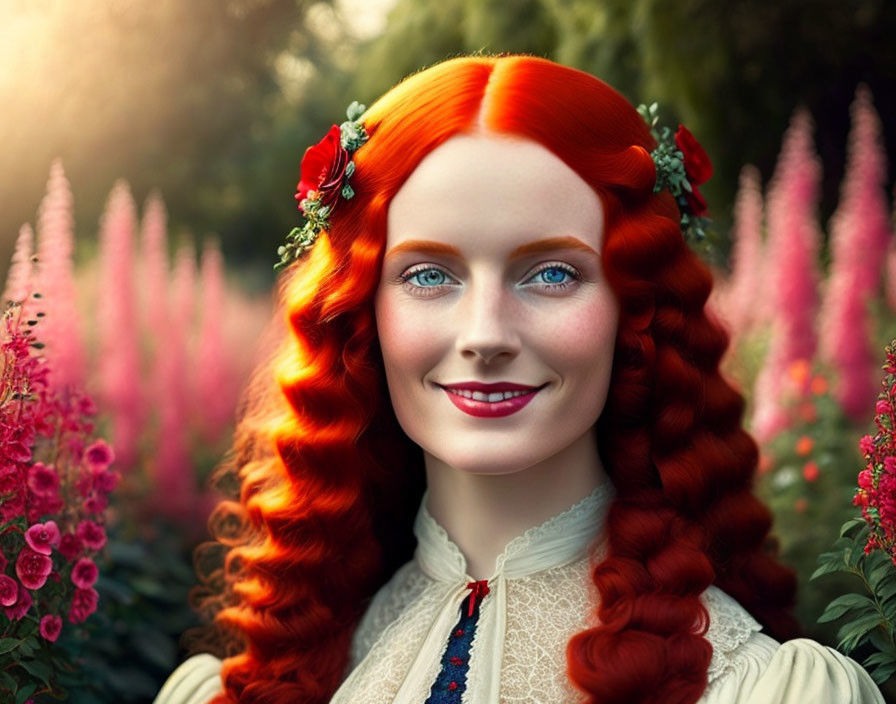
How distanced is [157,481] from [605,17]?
2.47m

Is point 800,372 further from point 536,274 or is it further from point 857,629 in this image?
point 536,274

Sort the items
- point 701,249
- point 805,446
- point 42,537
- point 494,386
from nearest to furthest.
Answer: point 494,386 < point 42,537 < point 701,249 < point 805,446

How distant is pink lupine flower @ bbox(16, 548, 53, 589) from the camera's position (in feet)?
6.59

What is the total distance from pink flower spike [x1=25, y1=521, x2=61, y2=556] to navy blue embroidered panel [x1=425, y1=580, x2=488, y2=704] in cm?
77

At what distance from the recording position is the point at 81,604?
219 cm

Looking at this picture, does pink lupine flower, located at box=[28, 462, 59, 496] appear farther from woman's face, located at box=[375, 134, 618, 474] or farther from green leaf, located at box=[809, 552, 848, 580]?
green leaf, located at box=[809, 552, 848, 580]

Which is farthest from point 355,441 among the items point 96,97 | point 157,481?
point 96,97

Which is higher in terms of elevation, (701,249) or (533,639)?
(701,249)

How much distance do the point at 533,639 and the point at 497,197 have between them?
80cm

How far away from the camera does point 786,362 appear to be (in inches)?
158

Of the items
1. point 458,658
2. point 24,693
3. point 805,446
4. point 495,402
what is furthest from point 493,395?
point 805,446

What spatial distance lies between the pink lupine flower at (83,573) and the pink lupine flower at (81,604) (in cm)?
2

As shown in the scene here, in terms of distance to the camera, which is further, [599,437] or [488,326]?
[599,437]

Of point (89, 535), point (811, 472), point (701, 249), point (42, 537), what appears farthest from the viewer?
Answer: point (811, 472)
